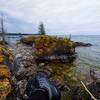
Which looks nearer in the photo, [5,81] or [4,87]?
[4,87]

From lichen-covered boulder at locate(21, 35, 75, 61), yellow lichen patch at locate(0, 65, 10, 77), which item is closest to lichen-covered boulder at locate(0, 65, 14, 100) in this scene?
yellow lichen patch at locate(0, 65, 10, 77)

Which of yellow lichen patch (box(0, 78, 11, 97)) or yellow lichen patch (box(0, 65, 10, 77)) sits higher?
yellow lichen patch (box(0, 65, 10, 77))

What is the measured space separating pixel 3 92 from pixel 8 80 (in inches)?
27.1

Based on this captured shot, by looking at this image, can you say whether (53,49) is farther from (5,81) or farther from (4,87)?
(4,87)

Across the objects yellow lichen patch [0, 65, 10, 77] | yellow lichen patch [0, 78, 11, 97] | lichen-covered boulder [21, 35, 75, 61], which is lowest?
lichen-covered boulder [21, 35, 75, 61]

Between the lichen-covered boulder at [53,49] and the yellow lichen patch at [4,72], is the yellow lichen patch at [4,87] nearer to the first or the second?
the yellow lichen patch at [4,72]

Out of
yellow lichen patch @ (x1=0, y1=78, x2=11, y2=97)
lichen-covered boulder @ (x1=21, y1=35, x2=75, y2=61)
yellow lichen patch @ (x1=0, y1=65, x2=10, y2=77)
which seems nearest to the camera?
yellow lichen patch @ (x1=0, y1=78, x2=11, y2=97)

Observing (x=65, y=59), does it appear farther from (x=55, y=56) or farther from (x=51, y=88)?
(x=51, y=88)

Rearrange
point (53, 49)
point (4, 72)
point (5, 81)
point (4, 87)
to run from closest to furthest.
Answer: point (4, 87) → point (5, 81) → point (4, 72) → point (53, 49)

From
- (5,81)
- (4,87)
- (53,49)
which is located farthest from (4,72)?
(53,49)

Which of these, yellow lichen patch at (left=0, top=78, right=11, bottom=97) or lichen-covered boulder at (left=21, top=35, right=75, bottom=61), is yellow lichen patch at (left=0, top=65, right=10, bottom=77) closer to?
yellow lichen patch at (left=0, top=78, right=11, bottom=97)

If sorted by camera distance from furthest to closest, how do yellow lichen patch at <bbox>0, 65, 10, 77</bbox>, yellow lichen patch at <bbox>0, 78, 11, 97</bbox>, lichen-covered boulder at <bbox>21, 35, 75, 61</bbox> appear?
lichen-covered boulder at <bbox>21, 35, 75, 61</bbox>
yellow lichen patch at <bbox>0, 65, 10, 77</bbox>
yellow lichen patch at <bbox>0, 78, 11, 97</bbox>

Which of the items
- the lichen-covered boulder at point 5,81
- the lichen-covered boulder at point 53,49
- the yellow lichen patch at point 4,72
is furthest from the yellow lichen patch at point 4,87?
the lichen-covered boulder at point 53,49

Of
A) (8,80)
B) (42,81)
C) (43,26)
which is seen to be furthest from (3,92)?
(43,26)
